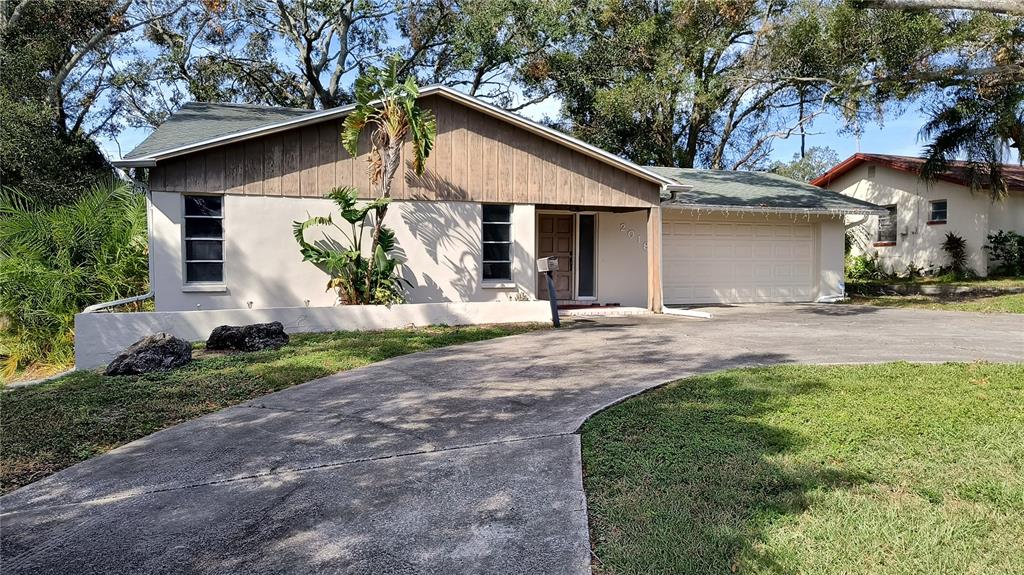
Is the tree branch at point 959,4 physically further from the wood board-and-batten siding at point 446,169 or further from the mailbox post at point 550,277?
the mailbox post at point 550,277

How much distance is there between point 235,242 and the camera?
1103 centimetres

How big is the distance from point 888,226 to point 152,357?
916 inches

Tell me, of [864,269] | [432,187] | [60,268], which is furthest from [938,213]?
[60,268]

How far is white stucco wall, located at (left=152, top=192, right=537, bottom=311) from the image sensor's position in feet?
35.0

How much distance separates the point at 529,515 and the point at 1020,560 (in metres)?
2.20

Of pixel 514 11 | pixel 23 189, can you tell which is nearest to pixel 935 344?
pixel 514 11

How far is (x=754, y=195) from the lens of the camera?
1675 centimetres

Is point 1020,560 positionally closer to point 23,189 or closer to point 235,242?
point 235,242

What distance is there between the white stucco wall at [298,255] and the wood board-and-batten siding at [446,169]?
0.81 feet

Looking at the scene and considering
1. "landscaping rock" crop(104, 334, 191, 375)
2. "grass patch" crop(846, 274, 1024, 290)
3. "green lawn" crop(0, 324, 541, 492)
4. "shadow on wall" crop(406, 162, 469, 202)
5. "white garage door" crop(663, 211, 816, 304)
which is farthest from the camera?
"grass patch" crop(846, 274, 1024, 290)

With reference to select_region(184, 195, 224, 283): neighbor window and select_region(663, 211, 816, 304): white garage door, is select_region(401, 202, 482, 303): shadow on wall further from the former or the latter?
select_region(663, 211, 816, 304): white garage door

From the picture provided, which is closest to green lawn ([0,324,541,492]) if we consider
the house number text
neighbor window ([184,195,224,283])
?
neighbor window ([184,195,224,283])

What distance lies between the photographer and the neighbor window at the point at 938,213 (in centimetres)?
2075

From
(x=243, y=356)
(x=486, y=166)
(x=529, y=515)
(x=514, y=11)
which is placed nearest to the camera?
(x=529, y=515)
